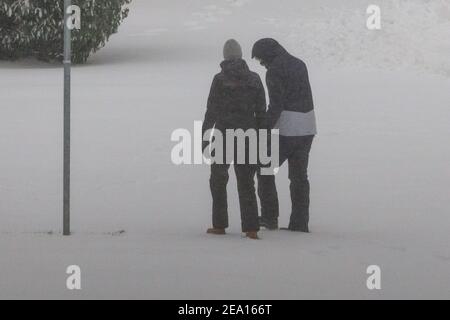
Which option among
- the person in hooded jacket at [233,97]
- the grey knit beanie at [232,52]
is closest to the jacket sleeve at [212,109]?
the person in hooded jacket at [233,97]

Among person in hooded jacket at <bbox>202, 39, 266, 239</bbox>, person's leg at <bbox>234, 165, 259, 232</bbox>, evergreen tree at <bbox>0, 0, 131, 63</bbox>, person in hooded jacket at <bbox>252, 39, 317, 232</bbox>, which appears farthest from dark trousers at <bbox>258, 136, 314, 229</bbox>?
evergreen tree at <bbox>0, 0, 131, 63</bbox>

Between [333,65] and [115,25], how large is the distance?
172 inches

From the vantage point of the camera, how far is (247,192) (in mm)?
8641

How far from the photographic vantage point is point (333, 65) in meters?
23.8

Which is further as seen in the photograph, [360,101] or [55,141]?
[360,101]

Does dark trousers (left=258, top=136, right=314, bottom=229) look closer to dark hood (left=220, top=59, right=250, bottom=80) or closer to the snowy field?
the snowy field

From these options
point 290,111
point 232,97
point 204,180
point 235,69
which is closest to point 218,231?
point 290,111

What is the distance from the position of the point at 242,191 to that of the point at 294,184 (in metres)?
0.65

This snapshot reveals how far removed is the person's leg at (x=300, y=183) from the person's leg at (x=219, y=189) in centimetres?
64

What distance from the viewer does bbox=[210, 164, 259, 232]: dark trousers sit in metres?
8.58

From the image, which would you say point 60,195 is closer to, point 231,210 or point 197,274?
point 231,210

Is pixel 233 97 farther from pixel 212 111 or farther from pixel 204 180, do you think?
pixel 204 180

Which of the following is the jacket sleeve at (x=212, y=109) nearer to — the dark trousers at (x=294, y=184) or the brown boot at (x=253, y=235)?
the dark trousers at (x=294, y=184)

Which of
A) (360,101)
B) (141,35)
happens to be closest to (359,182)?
(360,101)
